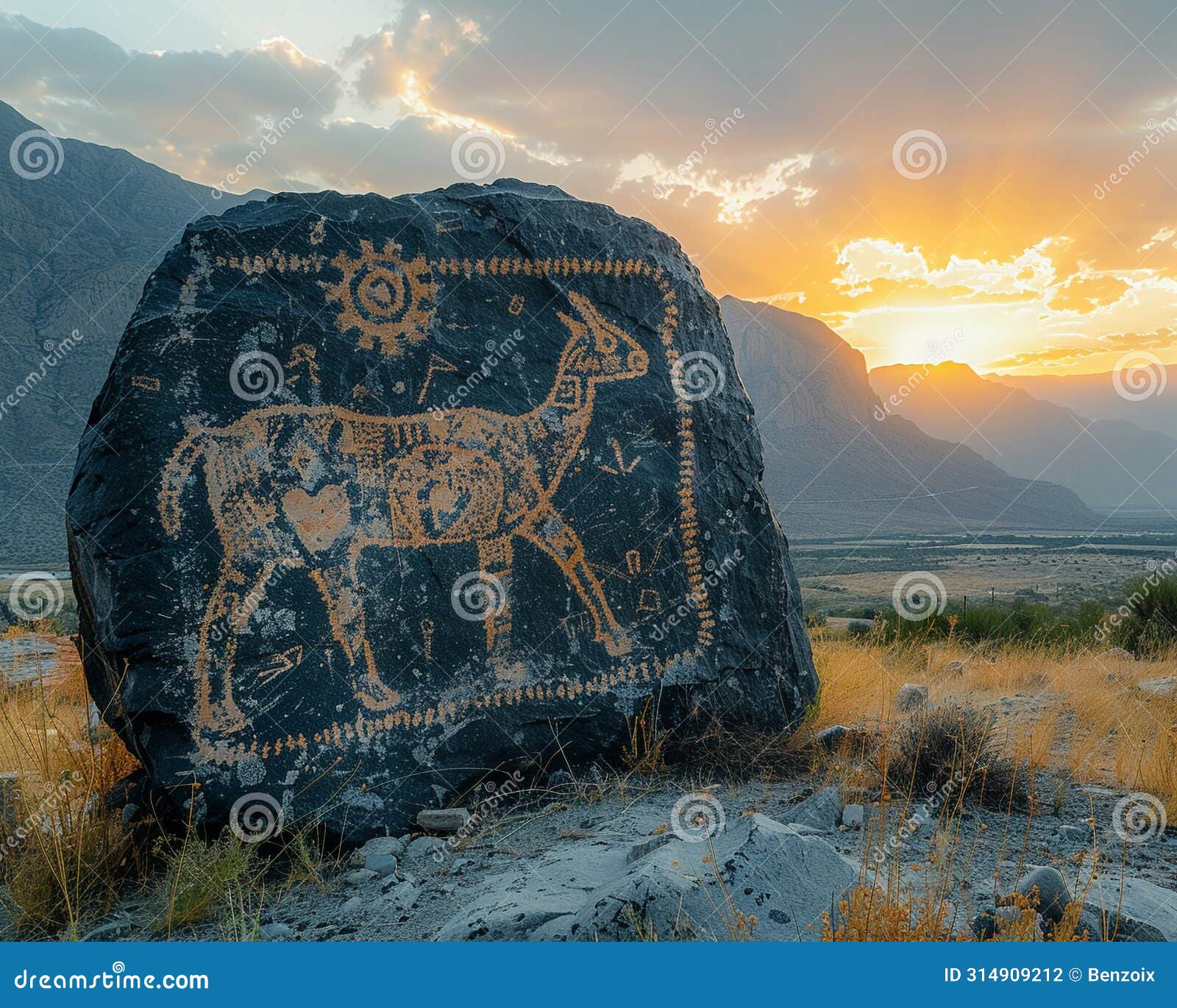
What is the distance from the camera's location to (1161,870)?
3.11m

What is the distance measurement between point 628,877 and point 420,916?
887 millimetres

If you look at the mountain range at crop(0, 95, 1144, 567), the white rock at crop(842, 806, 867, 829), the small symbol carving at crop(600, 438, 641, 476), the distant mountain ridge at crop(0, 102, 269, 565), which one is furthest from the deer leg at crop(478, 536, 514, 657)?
the distant mountain ridge at crop(0, 102, 269, 565)

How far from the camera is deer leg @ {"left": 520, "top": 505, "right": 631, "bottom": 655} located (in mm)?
4070

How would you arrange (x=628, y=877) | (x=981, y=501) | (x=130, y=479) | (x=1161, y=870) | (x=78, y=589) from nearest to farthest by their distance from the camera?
(x=628, y=877)
(x=1161, y=870)
(x=130, y=479)
(x=78, y=589)
(x=981, y=501)

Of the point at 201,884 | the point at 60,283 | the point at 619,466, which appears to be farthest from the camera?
the point at 60,283

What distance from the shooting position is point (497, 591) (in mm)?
3959

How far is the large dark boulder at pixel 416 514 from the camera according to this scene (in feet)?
11.4

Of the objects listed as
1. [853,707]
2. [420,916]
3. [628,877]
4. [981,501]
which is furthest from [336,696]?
[981,501]

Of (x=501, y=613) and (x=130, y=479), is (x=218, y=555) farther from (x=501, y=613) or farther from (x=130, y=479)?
(x=501, y=613)

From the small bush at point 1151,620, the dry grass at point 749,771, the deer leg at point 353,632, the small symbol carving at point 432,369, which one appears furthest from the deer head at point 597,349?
the small bush at point 1151,620

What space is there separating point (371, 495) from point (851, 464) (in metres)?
80.9

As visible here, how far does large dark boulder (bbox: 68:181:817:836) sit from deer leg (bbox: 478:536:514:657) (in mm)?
10

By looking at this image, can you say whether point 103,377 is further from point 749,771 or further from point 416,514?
point 749,771

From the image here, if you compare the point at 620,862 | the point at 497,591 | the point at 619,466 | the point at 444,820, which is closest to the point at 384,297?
the point at 619,466
